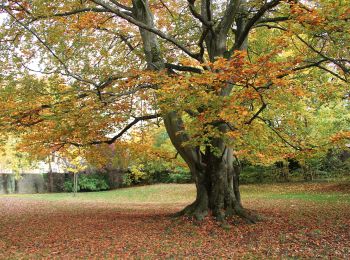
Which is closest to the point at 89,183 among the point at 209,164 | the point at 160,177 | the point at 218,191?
the point at 160,177

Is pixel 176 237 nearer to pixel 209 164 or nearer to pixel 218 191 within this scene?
pixel 218 191

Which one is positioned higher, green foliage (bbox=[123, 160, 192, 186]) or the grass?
green foliage (bbox=[123, 160, 192, 186])

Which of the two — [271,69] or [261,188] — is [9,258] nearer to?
[271,69]

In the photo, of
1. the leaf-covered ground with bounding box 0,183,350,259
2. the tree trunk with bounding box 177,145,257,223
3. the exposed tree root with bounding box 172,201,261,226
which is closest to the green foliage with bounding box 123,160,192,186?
the leaf-covered ground with bounding box 0,183,350,259

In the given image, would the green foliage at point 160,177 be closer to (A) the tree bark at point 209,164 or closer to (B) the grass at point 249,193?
(B) the grass at point 249,193

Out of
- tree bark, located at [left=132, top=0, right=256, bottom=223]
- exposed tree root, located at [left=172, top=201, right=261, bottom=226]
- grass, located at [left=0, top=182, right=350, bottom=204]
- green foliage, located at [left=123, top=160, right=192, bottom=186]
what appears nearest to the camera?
exposed tree root, located at [left=172, top=201, right=261, bottom=226]

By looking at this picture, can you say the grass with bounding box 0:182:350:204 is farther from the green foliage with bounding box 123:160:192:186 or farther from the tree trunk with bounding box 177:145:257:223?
the tree trunk with bounding box 177:145:257:223

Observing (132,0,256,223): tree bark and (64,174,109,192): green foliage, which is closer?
(132,0,256,223): tree bark

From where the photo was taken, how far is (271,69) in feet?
21.7

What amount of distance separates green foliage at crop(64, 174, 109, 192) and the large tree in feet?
61.0

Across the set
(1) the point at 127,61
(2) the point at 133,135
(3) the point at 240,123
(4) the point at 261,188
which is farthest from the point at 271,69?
(4) the point at 261,188

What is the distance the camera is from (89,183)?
99.0 feet

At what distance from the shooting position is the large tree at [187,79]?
7.10 meters

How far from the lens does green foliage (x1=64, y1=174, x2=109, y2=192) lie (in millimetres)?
30141
